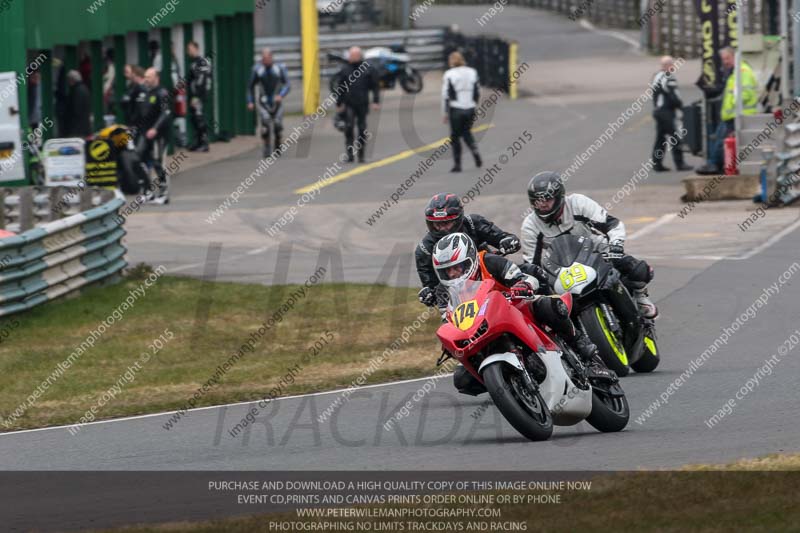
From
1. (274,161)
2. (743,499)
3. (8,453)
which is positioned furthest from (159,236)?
(743,499)

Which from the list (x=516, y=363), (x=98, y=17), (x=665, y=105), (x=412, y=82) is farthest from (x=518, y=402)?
(x=412, y=82)

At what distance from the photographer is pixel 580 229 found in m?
11.6

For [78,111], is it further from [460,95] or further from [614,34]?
[614,34]

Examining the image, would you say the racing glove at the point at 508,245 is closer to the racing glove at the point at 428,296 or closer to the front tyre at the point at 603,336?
the front tyre at the point at 603,336

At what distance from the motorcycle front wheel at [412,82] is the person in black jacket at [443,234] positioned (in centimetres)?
3048

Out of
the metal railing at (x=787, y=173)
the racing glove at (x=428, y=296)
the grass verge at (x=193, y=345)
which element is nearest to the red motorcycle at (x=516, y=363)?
the racing glove at (x=428, y=296)

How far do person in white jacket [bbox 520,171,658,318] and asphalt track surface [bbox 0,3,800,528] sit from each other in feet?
2.56

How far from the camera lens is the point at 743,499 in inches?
298

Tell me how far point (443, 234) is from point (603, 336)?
4.71 ft

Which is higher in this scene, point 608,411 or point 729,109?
point 729,109

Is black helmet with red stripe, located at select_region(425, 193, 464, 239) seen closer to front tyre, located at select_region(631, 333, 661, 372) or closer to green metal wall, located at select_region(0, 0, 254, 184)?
front tyre, located at select_region(631, 333, 661, 372)

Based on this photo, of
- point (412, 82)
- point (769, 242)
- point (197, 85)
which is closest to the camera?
point (769, 242)

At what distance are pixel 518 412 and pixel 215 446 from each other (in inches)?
86.5

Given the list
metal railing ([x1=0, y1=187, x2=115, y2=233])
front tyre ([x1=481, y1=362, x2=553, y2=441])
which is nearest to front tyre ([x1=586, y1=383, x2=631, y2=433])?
front tyre ([x1=481, y1=362, x2=553, y2=441])
